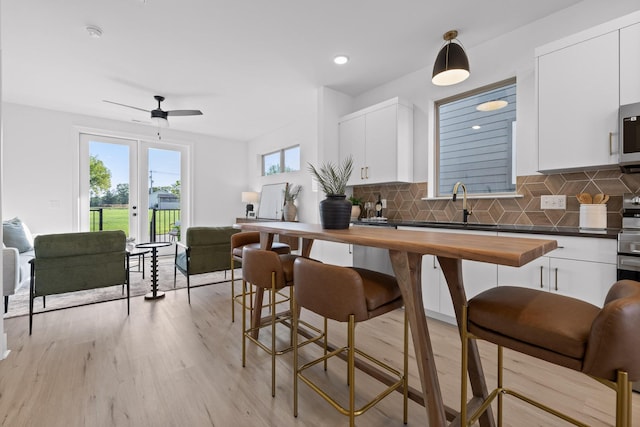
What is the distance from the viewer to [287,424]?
1.44 metres

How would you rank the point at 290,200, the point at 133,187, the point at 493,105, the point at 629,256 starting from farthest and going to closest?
1. the point at 133,187
2. the point at 290,200
3. the point at 493,105
4. the point at 629,256

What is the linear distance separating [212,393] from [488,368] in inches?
70.8

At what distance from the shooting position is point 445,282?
8.35 ft

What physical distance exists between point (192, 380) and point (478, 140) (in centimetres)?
335

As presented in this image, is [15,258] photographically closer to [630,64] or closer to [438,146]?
[438,146]

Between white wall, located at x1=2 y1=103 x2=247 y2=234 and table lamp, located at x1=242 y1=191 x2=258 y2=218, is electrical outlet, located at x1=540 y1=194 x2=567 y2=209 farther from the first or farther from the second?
white wall, located at x1=2 y1=103 x2=247 y2=234

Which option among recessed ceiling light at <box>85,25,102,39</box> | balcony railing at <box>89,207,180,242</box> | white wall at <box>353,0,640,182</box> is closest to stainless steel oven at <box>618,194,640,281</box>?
white wall at <box>353,0,640,182</box>

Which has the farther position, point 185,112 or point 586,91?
point 185,112

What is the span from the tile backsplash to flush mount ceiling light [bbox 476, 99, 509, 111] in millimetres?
781

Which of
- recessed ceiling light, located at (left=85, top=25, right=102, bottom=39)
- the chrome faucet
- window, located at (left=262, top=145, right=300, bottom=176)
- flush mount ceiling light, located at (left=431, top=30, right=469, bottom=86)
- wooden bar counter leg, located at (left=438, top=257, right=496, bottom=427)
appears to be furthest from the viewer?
window, located at (left=262, top=145, right=300, bottom=176)

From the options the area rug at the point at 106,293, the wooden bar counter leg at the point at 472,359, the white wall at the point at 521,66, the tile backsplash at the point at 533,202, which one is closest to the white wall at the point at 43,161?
the area rug at the point at 106,293

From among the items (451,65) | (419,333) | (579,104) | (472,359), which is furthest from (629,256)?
(451,65)

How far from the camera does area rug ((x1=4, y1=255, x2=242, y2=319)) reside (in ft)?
10.2

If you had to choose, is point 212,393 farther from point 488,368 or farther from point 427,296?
point 427,296
